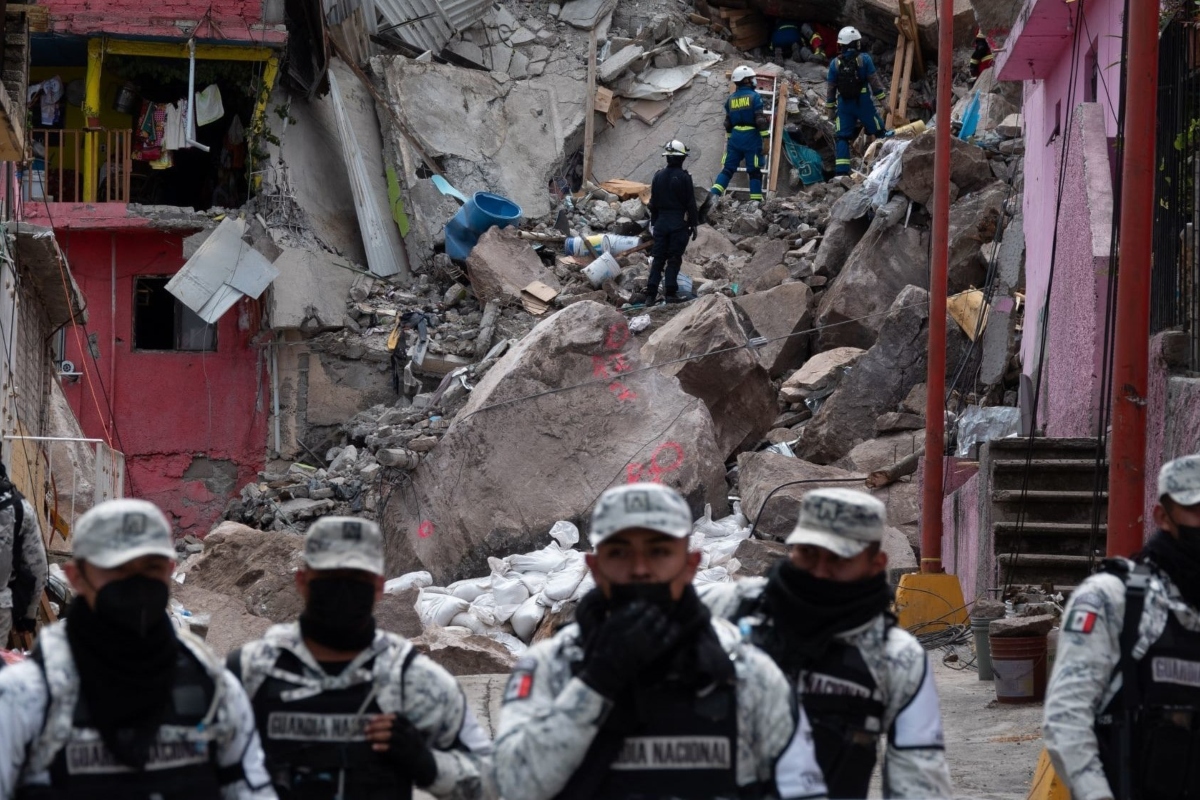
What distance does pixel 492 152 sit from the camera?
2377 centimetres

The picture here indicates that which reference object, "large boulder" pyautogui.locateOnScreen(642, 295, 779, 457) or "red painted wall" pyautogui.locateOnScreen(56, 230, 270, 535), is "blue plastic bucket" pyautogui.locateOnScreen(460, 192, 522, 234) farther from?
"large boulder" pyautogui.locateOnScreen(642, 295, 779, 457)

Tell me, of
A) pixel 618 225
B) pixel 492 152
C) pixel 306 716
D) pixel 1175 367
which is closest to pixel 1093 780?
pixel 306 716

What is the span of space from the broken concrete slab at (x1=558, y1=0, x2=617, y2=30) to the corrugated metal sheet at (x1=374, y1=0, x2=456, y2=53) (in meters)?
1.89

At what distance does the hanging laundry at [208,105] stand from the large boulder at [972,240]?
9366 mm

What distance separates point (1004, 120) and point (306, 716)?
60.8 ft

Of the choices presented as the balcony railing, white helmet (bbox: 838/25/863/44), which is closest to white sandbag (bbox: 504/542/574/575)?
the balcony railing

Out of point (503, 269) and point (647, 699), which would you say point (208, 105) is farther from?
point (647, 699)

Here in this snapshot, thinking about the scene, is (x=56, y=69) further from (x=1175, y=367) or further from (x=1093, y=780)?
(x=1093, y=780)

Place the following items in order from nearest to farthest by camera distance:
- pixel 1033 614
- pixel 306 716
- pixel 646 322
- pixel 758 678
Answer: pixel 758 678 → pixel 306 716 → pixel 1033 614 → pixel 646 322

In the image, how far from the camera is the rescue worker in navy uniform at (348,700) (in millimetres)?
3330

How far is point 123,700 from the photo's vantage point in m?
2.97

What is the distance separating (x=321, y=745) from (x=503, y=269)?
17553mm

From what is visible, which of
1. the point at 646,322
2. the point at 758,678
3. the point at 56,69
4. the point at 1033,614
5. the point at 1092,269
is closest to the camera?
the point at 758,678

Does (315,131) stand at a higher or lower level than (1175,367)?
higher
